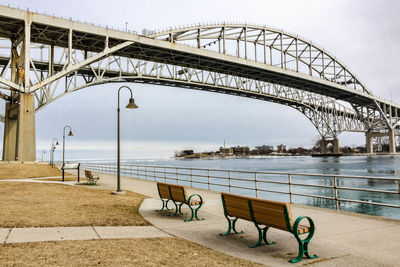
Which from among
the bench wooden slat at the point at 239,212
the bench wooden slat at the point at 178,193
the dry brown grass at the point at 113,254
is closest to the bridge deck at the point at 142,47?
the bench wooden slat at the point at 178,193

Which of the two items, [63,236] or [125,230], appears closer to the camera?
[63,236]

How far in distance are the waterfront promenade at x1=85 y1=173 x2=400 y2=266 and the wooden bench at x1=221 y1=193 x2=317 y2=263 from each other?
26 centimetres

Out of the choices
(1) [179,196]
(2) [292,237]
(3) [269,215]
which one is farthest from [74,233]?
(2) [292,237]

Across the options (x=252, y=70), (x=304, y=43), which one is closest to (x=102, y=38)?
(x=252, y=70)

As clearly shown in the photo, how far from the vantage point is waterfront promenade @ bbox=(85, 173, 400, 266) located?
4.92 m

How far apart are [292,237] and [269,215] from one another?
130 cm

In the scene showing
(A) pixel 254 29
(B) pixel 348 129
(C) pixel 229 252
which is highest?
(A) pixel 254 29

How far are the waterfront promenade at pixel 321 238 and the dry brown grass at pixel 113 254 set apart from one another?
1.64 feet

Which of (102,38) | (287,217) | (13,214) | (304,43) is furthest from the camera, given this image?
(304,43)

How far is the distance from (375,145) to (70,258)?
203 metres

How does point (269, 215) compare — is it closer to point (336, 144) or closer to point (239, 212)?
point (239, 212)

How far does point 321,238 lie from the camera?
20.1 ft

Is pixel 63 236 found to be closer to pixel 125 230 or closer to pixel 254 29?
pixel 125 230

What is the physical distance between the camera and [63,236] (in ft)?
20.1
